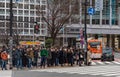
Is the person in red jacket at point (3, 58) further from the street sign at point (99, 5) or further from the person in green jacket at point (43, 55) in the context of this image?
the street sign at point (99, 5)

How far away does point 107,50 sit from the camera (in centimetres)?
4775

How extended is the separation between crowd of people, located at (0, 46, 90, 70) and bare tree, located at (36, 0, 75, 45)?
13287 mm

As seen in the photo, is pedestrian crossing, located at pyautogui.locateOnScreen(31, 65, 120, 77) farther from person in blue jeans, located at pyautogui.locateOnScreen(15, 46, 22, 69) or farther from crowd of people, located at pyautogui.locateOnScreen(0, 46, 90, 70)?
crowd of people, located at pyautogui.locateOnScreen(0, 46, 90, 70)

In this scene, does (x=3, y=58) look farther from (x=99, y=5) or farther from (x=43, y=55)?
(x=99, y=5)

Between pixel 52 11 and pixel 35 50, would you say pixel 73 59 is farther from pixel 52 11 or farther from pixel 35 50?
pixel 52 11

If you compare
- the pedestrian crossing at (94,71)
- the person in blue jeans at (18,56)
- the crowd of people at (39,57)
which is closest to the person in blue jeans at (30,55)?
the crowd of people at (39,57)

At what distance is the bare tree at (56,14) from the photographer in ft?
163

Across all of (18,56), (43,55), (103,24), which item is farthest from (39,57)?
(103,24)

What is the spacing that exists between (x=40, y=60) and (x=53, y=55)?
1135 mm

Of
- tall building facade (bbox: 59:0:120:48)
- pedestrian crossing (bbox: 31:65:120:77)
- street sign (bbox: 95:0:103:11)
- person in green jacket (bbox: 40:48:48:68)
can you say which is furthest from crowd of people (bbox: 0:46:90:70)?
tall building facade (bbox: 59:0:120:48)

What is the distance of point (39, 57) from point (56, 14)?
1681cm

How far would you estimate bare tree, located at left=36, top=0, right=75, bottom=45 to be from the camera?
163 ft

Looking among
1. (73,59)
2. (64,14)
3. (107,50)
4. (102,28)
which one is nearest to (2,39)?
(102,28)

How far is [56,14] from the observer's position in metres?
49.9
